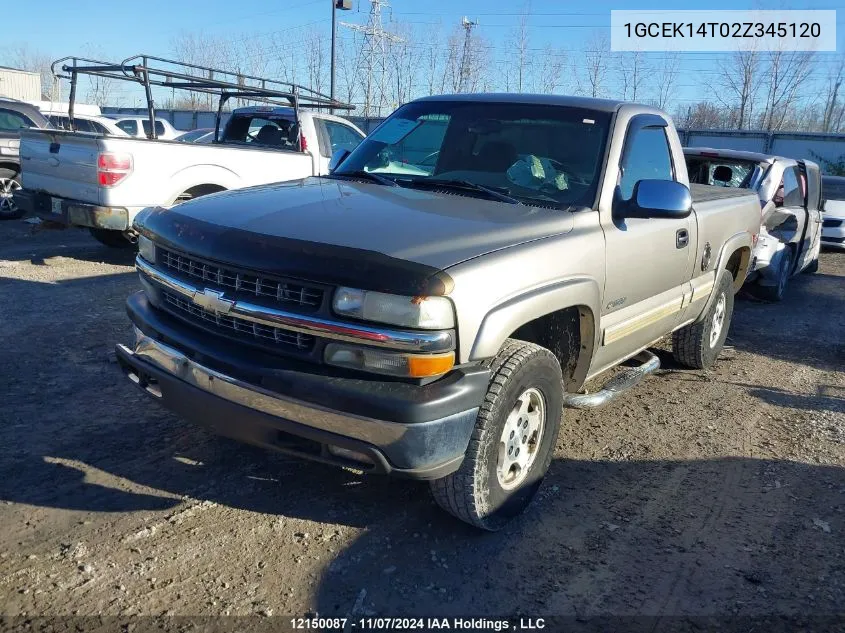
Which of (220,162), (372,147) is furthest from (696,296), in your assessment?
(220,162)

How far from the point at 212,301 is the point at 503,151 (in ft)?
6.27

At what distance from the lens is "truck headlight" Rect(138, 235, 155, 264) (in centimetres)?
344

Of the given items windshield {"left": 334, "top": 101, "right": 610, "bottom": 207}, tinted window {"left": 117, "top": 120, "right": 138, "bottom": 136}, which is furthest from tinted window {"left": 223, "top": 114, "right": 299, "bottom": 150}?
tinted window {"left": 117, "top": 120, "right": 138, "bottom": 136}

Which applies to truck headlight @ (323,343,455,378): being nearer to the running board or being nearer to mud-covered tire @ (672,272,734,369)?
the running board

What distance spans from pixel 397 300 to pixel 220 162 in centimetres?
634

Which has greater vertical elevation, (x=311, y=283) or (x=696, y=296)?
(x=311, y=283)

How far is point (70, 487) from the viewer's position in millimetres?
3406

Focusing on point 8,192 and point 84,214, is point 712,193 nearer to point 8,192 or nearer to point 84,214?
point 84,214

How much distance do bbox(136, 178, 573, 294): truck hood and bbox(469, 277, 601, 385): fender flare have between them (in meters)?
0.24

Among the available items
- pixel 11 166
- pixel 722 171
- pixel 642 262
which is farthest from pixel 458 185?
pixel 11 166

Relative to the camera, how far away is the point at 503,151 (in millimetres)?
4043

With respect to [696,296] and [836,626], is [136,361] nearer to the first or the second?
[836,626]

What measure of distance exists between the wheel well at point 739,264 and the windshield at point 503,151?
8.27 ft

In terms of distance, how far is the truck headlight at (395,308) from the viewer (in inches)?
103
